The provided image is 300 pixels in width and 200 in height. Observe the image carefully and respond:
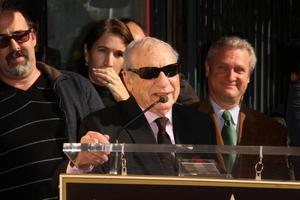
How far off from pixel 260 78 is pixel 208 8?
0.68 meters

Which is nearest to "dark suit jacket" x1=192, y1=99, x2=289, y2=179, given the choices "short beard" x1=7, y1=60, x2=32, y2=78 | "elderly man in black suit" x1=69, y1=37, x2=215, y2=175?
"elderly man in black suit" x1=69, y1=37, x2=215, y2=175

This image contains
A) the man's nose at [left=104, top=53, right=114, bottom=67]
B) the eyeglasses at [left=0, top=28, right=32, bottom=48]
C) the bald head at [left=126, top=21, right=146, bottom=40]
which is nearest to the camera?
the eyeglasses at [left=0, top=28, right=32, bottom=48]

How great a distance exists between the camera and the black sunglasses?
3812 mm

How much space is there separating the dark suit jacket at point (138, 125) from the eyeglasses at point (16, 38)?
1.02m

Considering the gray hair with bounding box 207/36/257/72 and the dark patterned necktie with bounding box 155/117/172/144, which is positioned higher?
the gray hair with bounding box 207/36/257/72

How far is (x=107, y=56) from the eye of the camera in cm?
508

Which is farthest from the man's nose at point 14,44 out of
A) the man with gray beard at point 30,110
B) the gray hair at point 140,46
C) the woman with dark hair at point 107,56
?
the gray hair at point 140,46

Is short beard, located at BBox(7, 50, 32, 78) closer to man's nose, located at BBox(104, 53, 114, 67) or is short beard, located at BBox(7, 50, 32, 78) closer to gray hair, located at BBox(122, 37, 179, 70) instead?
man's nose, located at BBox(104, 53, 114, 67)

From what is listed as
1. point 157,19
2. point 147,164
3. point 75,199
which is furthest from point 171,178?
point 157,19

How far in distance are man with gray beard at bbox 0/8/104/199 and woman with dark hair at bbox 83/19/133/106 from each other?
0.78ft

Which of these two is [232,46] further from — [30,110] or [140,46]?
[30,110]

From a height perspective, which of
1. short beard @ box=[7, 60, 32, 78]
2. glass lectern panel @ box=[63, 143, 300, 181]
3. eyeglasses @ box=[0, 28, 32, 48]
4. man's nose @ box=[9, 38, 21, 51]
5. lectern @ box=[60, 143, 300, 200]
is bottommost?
lectern @ box=[60, 143, 300, 200]

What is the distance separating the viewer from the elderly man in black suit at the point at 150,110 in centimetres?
359

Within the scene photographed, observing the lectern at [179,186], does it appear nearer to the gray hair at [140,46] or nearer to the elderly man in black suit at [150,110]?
the elderly man in black suit at [150,110]
